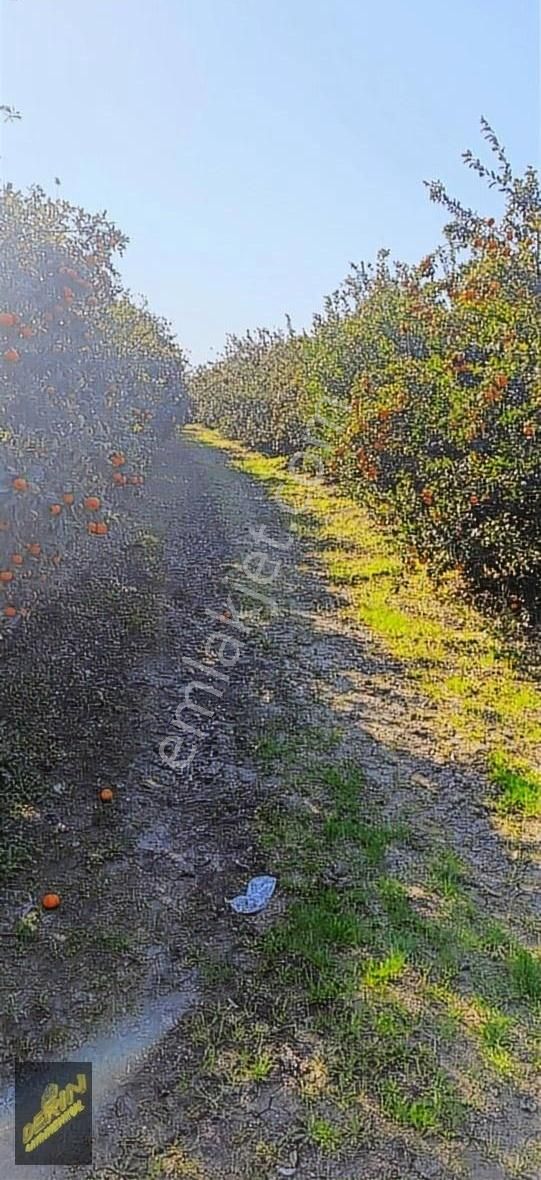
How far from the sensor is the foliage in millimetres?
5000

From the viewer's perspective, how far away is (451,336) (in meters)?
5.84

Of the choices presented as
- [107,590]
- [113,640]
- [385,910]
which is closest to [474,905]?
[385,910]

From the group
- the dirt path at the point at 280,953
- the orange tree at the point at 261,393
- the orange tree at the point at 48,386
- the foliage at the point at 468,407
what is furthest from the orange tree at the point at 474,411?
the orange tree at the point at 261,393

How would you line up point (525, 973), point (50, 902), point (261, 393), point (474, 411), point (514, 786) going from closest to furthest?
point (525, 973) → point (50, 902) → point (514, 786) → point (474, 411) → point (261, 393)

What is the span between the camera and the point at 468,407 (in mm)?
5230

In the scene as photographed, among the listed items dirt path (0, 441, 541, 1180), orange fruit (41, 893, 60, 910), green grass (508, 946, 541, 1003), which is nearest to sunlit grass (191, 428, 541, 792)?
dirt path (0, 441, 541, 1180)

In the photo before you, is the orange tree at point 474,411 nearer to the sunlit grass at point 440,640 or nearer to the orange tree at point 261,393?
the sunlit grass at point 440,640

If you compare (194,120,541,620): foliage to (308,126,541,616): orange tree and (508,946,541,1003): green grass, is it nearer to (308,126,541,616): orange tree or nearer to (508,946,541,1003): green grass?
(308,126,541,616): orange tree

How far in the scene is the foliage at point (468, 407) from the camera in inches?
197

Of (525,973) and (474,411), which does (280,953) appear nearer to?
(525,973)

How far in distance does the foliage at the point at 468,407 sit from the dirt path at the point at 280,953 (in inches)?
57.5

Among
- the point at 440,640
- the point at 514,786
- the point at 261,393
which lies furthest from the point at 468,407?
the point at 261,393

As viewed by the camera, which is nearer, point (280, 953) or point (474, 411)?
point (280, 953)

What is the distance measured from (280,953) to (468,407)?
12.4 feet
